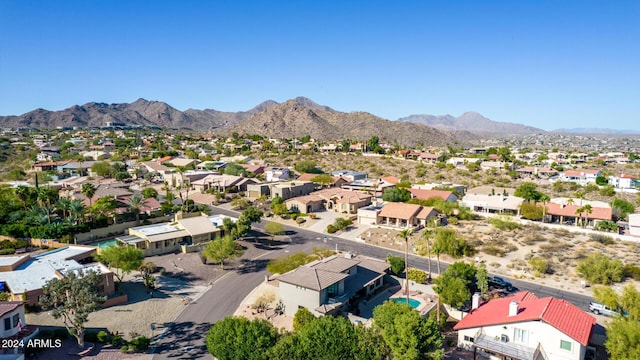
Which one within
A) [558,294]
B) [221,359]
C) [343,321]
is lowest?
[558,294]

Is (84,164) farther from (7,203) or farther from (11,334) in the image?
(11,334)

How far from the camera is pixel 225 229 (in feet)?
167

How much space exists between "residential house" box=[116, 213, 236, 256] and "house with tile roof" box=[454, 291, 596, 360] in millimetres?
33612

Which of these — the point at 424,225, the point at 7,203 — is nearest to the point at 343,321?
the point at 424,225

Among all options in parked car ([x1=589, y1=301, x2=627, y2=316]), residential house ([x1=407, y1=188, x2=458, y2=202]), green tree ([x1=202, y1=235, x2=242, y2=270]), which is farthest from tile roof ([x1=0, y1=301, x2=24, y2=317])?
residential house ([x1=407, y1=188, x2=458, y2=202])

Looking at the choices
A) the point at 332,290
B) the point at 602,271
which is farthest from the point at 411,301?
the point at 602,271

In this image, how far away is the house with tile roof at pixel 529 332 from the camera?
2345 centimetres

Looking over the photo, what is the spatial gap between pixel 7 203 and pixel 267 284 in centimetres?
4378

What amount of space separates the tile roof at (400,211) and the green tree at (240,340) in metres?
38.5

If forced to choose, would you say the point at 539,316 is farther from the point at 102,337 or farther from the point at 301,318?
the point at 102,337

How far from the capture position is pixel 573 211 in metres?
59.7

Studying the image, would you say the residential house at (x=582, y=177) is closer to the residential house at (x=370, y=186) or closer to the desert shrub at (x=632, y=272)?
the residential house at (x=370, y=186)

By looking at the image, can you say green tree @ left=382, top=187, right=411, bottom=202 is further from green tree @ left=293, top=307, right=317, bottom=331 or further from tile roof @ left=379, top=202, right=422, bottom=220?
green tree @ left=293, top=307, right=317, bottom=331

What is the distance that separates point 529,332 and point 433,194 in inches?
1865
